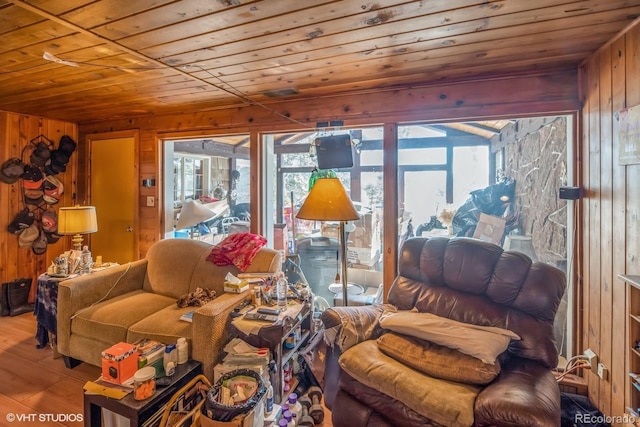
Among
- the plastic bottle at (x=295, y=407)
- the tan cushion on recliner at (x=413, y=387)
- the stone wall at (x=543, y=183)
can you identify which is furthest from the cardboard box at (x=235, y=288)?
the stone wall at (x=543, y=183)

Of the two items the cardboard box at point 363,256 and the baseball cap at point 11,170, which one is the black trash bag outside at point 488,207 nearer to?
the cardboard box at point 363,256

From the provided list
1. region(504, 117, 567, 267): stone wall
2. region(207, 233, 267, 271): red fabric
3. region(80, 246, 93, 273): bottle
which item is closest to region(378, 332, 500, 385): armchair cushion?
region(207, 233, 267, 271): red fabric

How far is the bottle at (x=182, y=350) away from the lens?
6.04 feet

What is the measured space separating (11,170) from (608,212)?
5.33m

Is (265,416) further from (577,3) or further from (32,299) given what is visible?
(32,299)

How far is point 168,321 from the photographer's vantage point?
2.14m

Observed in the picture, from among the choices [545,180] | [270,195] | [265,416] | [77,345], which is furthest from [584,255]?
[77,345]

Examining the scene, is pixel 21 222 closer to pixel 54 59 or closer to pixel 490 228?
pixel 54 59

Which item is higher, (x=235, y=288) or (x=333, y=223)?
(x=333, y=223)

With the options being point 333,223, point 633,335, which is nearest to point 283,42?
point 333,223

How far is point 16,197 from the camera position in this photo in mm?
3609

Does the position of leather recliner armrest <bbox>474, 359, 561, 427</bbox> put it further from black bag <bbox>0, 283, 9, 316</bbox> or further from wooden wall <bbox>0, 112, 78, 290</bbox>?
wooden wall <bbox>0, 112, 78, 290</bbox>

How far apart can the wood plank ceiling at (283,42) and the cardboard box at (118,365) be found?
1669 millimetres

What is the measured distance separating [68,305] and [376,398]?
227cm
